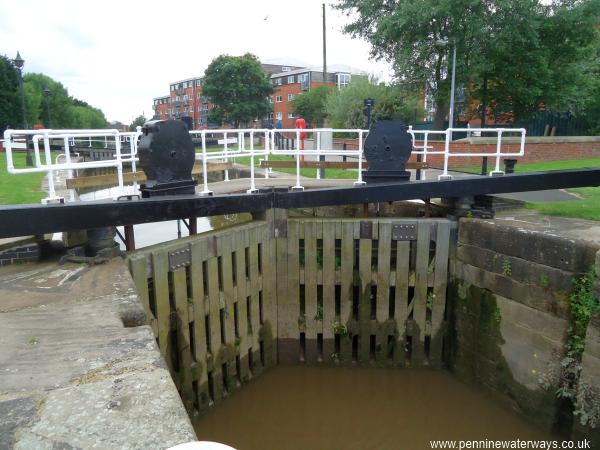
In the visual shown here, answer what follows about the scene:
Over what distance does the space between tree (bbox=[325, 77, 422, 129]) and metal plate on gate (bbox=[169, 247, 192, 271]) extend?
22436 mm

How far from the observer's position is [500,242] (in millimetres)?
6859

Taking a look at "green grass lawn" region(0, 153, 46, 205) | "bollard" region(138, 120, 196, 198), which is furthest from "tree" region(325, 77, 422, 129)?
"bollard" region(138, 120, 196, 198)

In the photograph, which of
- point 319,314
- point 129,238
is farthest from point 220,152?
point 319,314

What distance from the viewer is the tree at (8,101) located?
46.3 m

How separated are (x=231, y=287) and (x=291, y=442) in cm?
224

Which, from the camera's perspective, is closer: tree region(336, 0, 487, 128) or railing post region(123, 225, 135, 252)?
railing post region(123, 225, 135, 252)

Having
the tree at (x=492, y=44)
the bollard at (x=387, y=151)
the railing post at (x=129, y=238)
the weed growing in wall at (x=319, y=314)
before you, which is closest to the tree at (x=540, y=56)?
the tree at (x=492, y=44)

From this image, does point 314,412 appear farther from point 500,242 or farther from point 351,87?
point 351,87

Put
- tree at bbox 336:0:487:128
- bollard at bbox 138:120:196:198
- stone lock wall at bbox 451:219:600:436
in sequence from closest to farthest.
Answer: bollard at bbox 138:120:196:198 → stone lock wall at bbox 451:219:600:436 → tree at bbox 336:0:487:128

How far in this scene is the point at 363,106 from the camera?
27844 mm

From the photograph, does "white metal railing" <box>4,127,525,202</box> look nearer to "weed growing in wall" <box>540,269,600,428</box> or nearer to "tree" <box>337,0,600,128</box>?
"weed growing in wall" <box>540,269,600,428</box>

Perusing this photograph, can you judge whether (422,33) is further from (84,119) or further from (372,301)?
(84,119)

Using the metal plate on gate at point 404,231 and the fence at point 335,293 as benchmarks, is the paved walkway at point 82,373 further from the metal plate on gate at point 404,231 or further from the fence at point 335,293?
the metal plate on gate at point 404,231

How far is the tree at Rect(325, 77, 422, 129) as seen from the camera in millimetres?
28062
